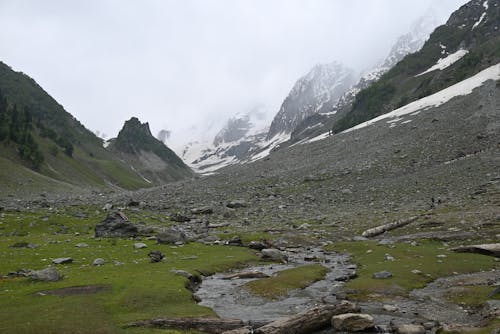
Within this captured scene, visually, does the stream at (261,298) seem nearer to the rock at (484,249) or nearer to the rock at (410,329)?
the rock at (410,329)

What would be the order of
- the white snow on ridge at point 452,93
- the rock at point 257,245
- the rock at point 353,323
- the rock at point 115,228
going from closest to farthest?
the rock at point 353,323 < the rock at point 257,245 < the rock at point 115,228 < the white snow on ridge at point 452,93

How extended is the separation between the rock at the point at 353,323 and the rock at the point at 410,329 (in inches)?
55.1

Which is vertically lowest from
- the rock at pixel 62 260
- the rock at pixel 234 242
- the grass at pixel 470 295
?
the grass at pixel 470 295

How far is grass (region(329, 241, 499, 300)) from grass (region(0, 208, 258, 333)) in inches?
449

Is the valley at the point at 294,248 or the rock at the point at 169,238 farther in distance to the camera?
the rock at the point at 169,238

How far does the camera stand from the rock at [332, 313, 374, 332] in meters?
21.7

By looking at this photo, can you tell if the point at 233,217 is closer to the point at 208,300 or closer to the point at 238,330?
the point at 208,300

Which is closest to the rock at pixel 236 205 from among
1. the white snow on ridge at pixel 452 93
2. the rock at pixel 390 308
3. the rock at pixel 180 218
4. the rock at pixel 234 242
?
the rock at pixel 180 218

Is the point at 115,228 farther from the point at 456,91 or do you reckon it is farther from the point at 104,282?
the point at 456,91

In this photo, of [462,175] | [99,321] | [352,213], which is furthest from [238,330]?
[462,175]

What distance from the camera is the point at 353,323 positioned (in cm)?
2173

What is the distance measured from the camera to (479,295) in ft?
85.0

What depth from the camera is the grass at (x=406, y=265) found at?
30.0 m

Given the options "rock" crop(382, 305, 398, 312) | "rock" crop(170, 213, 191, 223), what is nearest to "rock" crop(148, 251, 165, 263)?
"rock" crop(382, 305, 398, 312)
